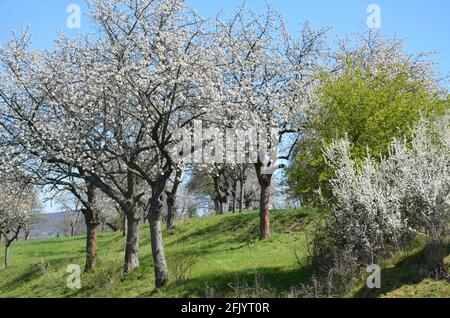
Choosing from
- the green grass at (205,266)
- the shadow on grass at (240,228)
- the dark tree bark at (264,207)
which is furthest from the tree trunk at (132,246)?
the dark tree bark at (264,207)

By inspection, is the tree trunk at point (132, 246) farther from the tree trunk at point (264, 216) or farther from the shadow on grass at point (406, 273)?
the shadow on grass at point (406, 273)

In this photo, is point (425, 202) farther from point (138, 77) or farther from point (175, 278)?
point (138, 77)

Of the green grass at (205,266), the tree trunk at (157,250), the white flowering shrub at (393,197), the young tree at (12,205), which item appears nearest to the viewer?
the white flowering shrub at (393,197)

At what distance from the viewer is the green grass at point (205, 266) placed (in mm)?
13858

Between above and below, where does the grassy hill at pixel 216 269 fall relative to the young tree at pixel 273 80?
below

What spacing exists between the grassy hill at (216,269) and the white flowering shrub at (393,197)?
0.99 meters

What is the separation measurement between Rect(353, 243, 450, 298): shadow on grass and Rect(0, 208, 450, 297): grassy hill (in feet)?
0.08

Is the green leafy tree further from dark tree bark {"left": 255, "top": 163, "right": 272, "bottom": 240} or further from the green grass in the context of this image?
dark tree bark {"left": 255, "top": 163, "right": 272, "bottom": 240}

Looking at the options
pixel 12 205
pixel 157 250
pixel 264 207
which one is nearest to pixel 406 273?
pixel 157 250

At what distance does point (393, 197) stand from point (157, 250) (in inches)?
293

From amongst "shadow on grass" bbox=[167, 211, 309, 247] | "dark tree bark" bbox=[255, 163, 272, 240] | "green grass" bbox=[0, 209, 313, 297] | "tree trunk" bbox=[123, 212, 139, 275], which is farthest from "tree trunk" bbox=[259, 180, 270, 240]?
"tree trunk" bbox=[123, 212, 139, 275]

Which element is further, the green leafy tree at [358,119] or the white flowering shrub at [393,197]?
the green leafy tree at [358,119]

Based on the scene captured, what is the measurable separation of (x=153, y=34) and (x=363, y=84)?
23.4 ft

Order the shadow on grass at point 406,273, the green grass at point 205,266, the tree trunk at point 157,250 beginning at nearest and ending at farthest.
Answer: the shadow on grass at point 406,273, the green grass at point 205,266, the tree trunk at point 157,250
